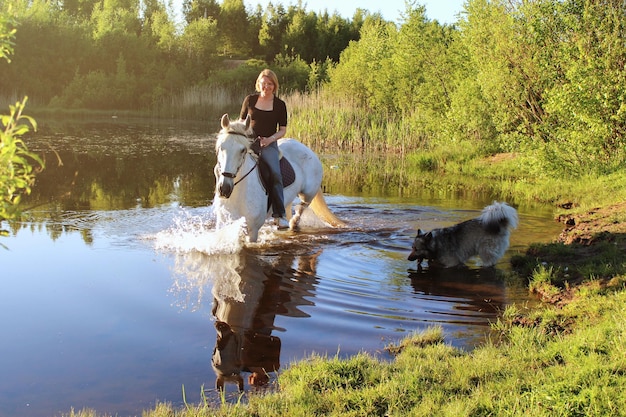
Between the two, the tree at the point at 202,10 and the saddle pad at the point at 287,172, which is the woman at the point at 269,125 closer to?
the saddle pad at the point at 287,172

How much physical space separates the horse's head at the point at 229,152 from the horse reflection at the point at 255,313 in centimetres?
125

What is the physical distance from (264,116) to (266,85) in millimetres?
507

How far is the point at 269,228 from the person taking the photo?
1098cm

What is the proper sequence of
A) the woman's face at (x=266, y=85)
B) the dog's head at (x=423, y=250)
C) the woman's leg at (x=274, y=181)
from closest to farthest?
the dog's head at (x=423, y=250) < the woman's face at (x=266, y=85) < the woman's leg at (x=274, y=181)

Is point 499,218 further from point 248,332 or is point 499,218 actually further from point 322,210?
point 248,332

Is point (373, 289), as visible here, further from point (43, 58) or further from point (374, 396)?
point (43, 58)

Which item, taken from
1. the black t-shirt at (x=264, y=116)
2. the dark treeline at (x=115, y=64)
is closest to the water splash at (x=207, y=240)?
the black t-shirt at (x=264, y=116)

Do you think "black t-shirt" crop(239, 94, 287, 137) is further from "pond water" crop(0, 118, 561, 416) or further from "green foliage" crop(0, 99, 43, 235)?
"green foliage" crop(0, 99, 43, 235)

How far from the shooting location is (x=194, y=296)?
7094 millimetres

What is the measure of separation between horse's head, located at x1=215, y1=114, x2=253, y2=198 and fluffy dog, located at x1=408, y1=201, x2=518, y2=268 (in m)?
2.90

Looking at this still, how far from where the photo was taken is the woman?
9219 mm

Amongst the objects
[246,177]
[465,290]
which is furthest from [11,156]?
[465,290]

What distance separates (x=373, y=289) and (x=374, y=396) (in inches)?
134

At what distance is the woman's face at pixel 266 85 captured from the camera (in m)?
9.14
